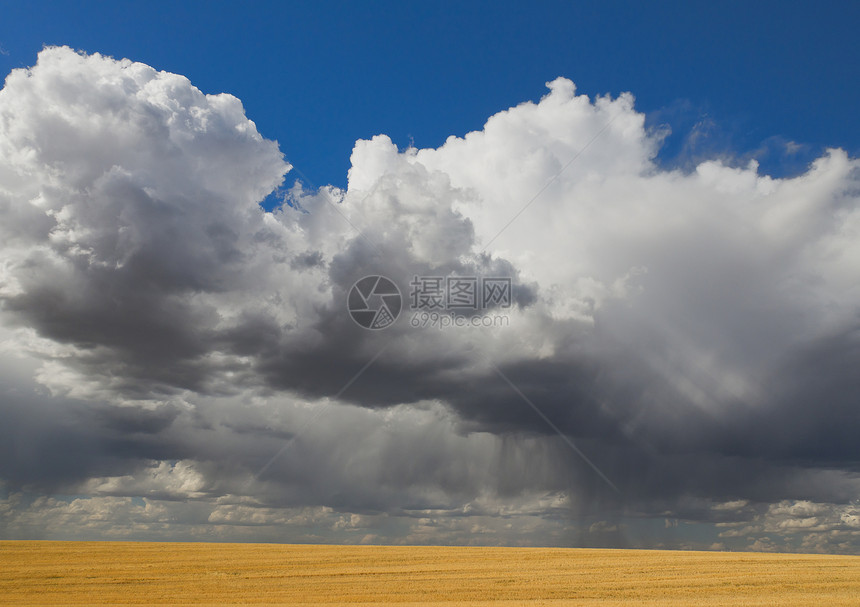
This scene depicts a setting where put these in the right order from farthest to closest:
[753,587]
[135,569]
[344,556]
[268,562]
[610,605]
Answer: [344,556]
[268,562]
[135,569]
[753,587]
[610,605]

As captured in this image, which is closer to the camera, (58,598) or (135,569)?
(58,598)

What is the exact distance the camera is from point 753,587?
39312mm

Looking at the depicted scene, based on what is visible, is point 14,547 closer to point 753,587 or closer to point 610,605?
point 610,605

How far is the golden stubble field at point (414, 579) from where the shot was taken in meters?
35.4

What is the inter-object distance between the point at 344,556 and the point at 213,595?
22.9 m

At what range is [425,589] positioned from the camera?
38.8 m

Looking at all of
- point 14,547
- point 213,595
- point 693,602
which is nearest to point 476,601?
point 693,602

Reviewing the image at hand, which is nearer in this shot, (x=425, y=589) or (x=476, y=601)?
(x=476, y=601)

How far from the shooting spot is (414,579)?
43.0 metres

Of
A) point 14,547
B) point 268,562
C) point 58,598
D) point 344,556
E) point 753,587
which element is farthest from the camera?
point 14,547

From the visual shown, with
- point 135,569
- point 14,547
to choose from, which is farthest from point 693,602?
point 14,547

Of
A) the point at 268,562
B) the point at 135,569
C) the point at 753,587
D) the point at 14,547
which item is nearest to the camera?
the point at 753,587

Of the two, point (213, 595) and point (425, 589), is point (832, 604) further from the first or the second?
point (213, 595)

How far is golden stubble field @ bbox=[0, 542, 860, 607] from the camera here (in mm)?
35375
